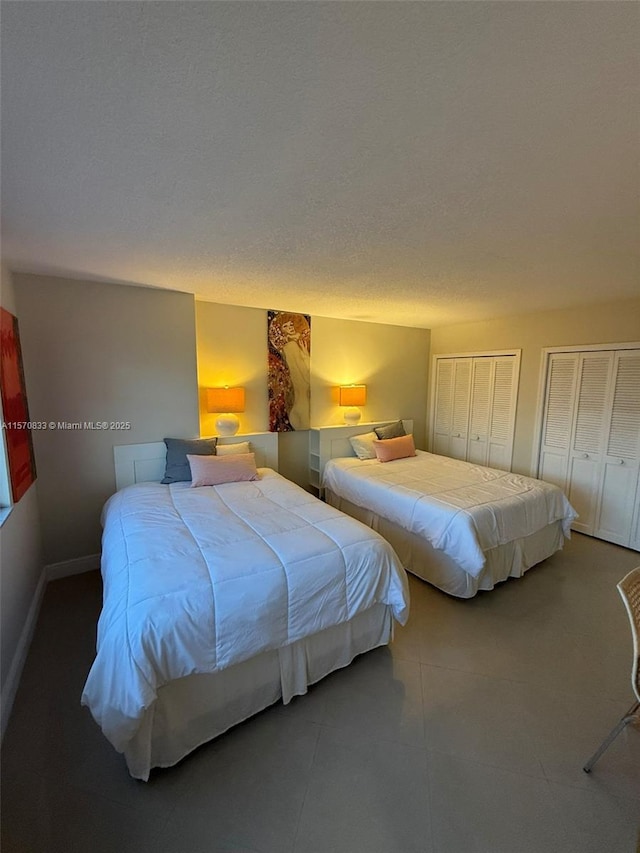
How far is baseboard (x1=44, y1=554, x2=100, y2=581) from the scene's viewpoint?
8.93ft

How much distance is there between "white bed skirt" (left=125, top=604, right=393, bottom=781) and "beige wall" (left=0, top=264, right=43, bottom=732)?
0.79 meters

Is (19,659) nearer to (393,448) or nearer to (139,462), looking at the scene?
(139,462)

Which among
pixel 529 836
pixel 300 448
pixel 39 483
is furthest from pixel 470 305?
pixel 39 483

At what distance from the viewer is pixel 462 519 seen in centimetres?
239

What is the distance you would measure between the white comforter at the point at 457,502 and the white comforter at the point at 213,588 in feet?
2.26

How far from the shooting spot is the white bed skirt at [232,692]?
1365 mm

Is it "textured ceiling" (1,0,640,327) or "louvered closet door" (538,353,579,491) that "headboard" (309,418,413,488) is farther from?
"textured ceiling" (1,0,640,327)

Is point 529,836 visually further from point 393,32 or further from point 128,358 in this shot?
point 128,358

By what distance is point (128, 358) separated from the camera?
2902mm

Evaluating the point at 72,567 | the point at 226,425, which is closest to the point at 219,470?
the point at 226,425

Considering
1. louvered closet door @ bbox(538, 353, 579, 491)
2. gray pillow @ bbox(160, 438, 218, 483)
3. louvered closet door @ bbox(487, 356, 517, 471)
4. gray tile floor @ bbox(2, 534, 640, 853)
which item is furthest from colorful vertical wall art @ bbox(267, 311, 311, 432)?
louvered closet door @ bbox(538, 353, 579, 491)

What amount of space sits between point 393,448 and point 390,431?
1.26ft

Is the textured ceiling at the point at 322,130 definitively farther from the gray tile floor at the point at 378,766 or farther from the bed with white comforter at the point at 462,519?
the gray tile floor at the point at 378,766

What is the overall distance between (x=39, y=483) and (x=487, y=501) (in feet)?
11.4
